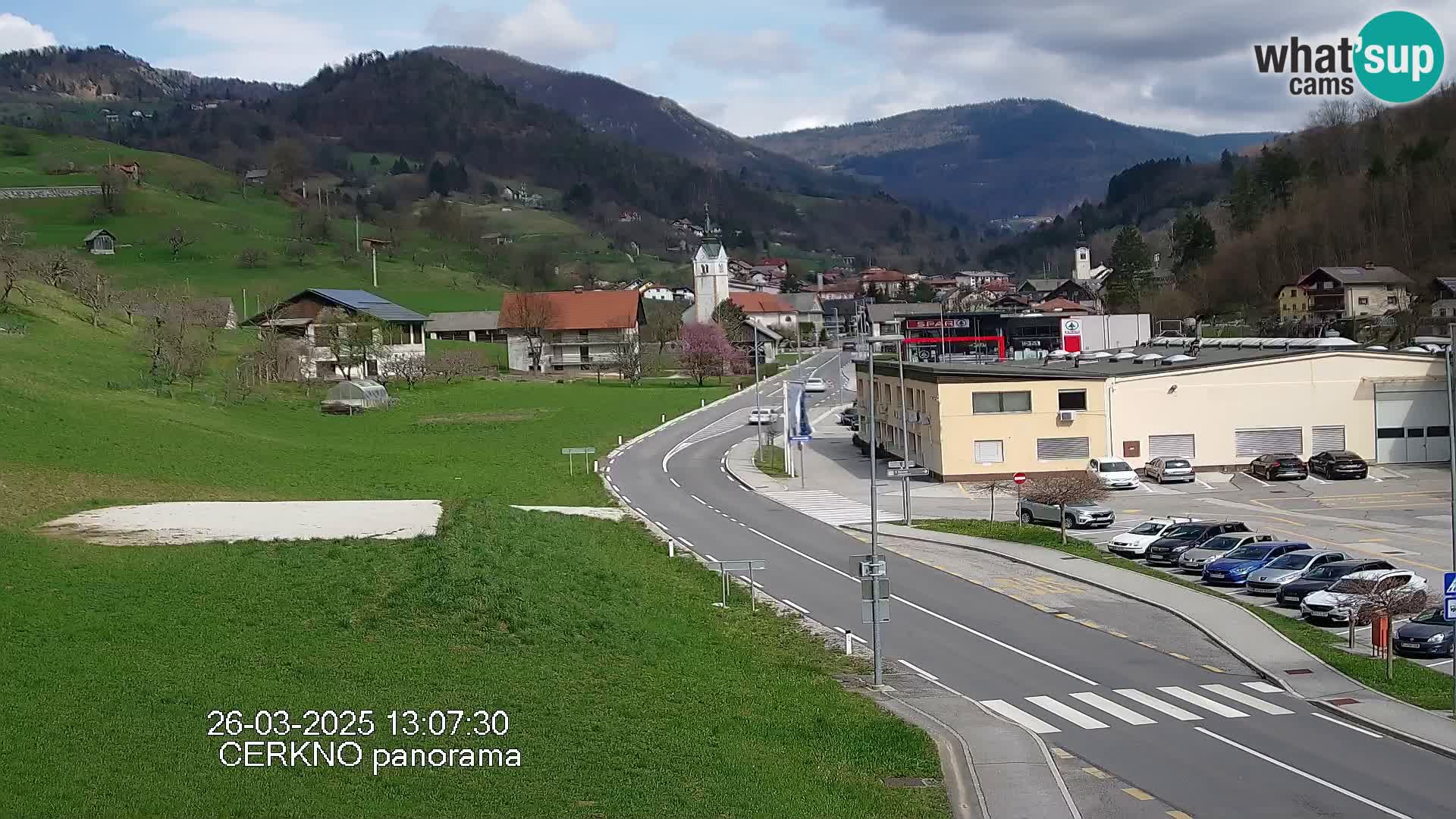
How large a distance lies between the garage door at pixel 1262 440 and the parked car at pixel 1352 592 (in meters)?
26.6

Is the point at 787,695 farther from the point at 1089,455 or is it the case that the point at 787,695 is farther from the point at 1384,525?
the point at 1089,455

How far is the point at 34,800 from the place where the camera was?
1292cm

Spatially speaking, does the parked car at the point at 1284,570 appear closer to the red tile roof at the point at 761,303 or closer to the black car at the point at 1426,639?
the black car at the point at 1426,639

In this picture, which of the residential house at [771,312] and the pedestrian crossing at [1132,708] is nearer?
the pedestrian crossing at [1132,708]

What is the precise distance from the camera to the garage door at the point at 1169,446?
→ 53.6 m

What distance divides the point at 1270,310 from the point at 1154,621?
93208mm

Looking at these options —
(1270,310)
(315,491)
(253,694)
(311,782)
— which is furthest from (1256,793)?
(1270,310)

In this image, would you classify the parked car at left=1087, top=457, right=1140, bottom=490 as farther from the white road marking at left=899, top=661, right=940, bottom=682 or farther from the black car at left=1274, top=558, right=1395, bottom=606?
the white road marking at left=899, top=661, right=940, bottom=682

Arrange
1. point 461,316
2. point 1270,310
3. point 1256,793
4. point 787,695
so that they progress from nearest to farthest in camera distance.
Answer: point 1256,793 → point 787,695 → point 1270,310 → point 461,316

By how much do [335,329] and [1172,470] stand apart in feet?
196

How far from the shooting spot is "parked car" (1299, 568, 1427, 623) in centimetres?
2467

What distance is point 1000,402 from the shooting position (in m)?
53.0

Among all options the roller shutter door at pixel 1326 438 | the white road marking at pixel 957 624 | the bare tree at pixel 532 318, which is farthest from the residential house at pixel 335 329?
the roller shutter door at pixel 1326 438

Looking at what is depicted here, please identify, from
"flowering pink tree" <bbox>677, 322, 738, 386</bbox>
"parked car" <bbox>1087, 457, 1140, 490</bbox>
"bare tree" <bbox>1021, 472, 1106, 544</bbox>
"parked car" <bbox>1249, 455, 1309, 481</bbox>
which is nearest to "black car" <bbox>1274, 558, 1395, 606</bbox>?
"bare tree" <bbox>1021, 472, 1106, 544</bbox>
